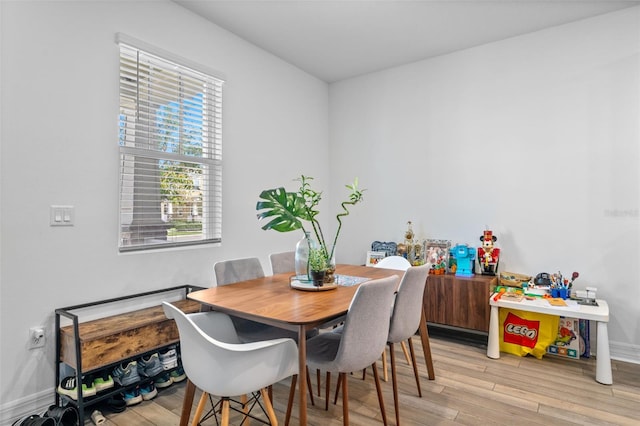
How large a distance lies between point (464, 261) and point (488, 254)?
22 cm

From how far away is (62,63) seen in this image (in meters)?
2.22

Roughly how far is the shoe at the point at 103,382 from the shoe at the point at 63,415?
0.48ft

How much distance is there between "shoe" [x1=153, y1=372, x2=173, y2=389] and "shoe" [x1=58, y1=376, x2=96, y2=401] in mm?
433

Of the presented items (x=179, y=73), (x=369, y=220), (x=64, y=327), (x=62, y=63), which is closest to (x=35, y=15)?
(x=62, y=63)

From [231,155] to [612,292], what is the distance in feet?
11.4

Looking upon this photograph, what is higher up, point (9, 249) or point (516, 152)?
point (516, 152)

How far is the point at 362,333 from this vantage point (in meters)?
1.66

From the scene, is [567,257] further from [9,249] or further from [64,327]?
[9,249]

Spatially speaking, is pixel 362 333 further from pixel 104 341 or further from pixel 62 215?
pixel 62 215

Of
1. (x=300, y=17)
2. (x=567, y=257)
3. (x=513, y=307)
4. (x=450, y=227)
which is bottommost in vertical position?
(x=513, y=307)

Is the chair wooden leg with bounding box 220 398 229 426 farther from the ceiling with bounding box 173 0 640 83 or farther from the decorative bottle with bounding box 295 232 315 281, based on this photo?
the ceiling with bounding box 173 0 640 83

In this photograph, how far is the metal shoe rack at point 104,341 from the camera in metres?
1.97

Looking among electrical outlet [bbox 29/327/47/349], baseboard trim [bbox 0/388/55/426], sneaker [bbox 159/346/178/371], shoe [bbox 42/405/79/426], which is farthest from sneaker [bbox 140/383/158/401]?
electrical outlet [bbox 29/327/47/349]

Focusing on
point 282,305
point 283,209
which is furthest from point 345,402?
point 283,209
